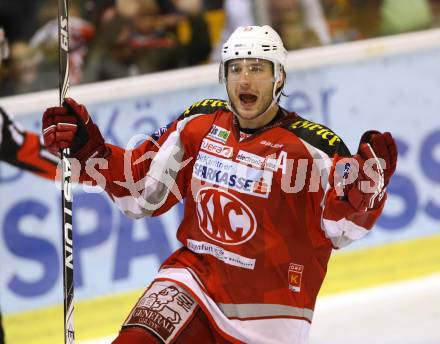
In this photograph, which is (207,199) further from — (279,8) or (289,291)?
(279,8)

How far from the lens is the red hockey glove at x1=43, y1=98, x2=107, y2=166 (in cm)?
370

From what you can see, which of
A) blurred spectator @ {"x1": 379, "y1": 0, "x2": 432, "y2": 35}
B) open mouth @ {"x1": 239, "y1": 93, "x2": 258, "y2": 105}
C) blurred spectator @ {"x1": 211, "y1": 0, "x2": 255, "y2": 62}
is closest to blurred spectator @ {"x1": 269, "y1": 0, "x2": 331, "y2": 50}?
blurred spectator @ {"x1": 211, "y1": 0, "x2": 255, "y2": 62}

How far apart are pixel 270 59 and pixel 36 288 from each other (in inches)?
88.0

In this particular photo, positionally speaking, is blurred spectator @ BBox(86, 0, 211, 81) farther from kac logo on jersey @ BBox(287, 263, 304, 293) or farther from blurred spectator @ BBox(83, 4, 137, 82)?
kac logo on jersey @ BBox(287, 263, 304, 293)

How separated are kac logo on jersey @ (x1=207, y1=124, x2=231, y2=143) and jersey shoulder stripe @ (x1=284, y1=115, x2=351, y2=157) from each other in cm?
22

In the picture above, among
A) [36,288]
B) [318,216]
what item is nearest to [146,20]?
[36,288]

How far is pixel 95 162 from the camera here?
384 cm

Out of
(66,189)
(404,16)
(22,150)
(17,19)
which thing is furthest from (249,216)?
(17,19)

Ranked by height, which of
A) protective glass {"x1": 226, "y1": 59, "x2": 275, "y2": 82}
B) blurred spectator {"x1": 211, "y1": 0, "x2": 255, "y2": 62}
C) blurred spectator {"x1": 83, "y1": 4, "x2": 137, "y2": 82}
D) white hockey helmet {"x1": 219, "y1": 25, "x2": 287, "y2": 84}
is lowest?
blurred spectator {"x1": 83, "y1": 4, "x2": 137, "y2": 82}

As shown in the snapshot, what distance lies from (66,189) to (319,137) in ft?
3.17

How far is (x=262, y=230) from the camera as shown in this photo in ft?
12.0

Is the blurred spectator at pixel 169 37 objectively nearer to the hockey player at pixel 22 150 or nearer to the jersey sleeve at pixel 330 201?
the hockey player at pixel 22 150

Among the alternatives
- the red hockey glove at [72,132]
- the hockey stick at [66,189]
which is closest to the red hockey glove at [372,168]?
the red hockey glove at [72,132]

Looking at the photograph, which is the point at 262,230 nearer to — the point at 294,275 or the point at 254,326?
the point at 294,275
